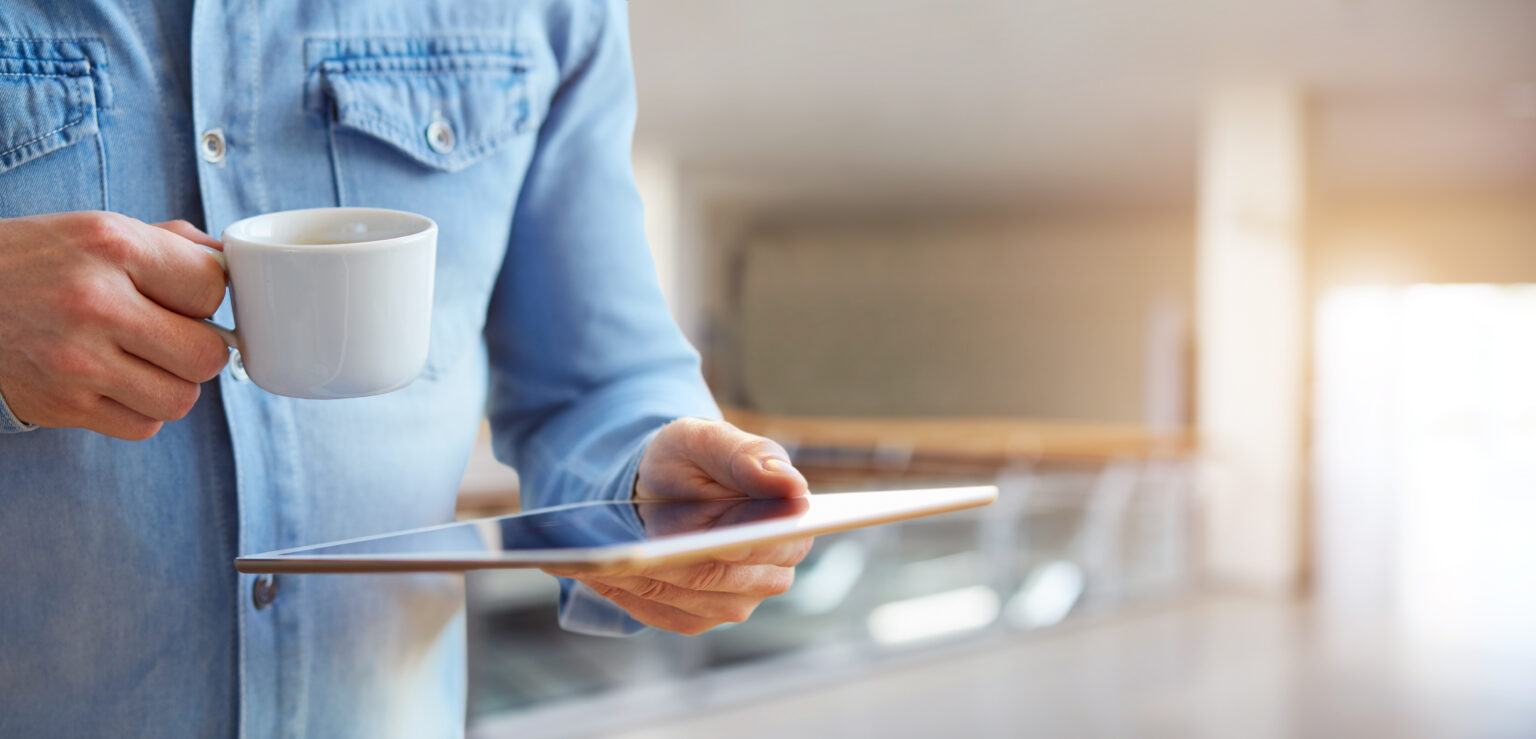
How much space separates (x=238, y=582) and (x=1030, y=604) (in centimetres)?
388

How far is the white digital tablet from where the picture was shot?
32cm

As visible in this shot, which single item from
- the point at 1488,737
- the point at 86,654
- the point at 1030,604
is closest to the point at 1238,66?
the point at 1030,604

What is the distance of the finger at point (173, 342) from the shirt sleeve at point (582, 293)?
0.84ft

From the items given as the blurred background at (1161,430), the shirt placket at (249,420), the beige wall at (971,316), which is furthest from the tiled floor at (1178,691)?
the beige wall at (971,316)

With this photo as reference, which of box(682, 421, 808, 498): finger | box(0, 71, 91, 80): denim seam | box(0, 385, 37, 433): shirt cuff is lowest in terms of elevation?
box(682, 421, 808, 498): finger

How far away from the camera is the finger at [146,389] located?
14.7 inches

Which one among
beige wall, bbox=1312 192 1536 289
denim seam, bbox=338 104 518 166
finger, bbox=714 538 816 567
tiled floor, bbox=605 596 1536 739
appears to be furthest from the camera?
beige wall, bbox=1312 192 1536 289

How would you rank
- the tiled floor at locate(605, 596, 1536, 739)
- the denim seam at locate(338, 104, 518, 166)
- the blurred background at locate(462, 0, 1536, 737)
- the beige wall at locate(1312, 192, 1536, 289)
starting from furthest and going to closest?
1. the beige wall at locate(1312, 192, 1536, 289)
2. the blurred background at locate(462, 0, 1536, 737)
3. the tiled floor at locate(605, 596, 1536, 739)
4. the denim seam at locate(338, 104, 518, 166)

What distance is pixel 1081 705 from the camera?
9.71ft

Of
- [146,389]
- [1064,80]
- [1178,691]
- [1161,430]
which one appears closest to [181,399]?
[146,389]

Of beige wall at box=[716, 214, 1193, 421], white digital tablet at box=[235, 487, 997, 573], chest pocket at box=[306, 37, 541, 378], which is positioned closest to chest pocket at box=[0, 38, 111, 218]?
chest pocket at box=[306, 37, 541, 378]

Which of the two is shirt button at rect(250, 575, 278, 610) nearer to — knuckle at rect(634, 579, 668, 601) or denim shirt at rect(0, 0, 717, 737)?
denim shirt at rect(0, 0, 717, 737)

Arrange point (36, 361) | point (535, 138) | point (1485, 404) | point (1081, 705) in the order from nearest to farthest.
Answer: point (36, 361)
point (535, 138)
point (1081, 705)
point (1485, 404)

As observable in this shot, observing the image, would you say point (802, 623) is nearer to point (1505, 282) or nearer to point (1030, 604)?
point (1030, 604)
